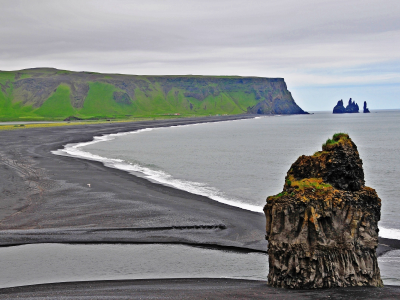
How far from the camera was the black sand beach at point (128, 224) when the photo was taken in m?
14.1

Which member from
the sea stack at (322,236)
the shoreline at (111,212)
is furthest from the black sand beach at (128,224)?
the sea stack at (322,236)

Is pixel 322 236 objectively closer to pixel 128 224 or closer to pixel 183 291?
pixel 183 291

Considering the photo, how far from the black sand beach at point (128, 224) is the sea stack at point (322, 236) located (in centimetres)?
52

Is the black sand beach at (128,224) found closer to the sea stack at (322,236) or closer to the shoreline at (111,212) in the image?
the shoreline at (111,212)

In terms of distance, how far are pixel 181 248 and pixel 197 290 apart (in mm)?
5928

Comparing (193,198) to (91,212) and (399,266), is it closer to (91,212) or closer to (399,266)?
(91,212)

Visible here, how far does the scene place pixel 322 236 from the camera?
527 inches

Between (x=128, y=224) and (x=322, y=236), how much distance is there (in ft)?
42.5

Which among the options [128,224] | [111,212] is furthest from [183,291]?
[111,212]

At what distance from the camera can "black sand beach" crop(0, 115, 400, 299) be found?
14.1 meters

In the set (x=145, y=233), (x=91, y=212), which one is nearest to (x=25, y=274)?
(x=145, y=233)

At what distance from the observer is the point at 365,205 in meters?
13.9

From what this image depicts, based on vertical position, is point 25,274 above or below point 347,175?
below

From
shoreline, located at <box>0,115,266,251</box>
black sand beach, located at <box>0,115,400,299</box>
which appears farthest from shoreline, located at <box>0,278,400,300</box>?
shoreline, located at <box>0,115,266,251</box>
